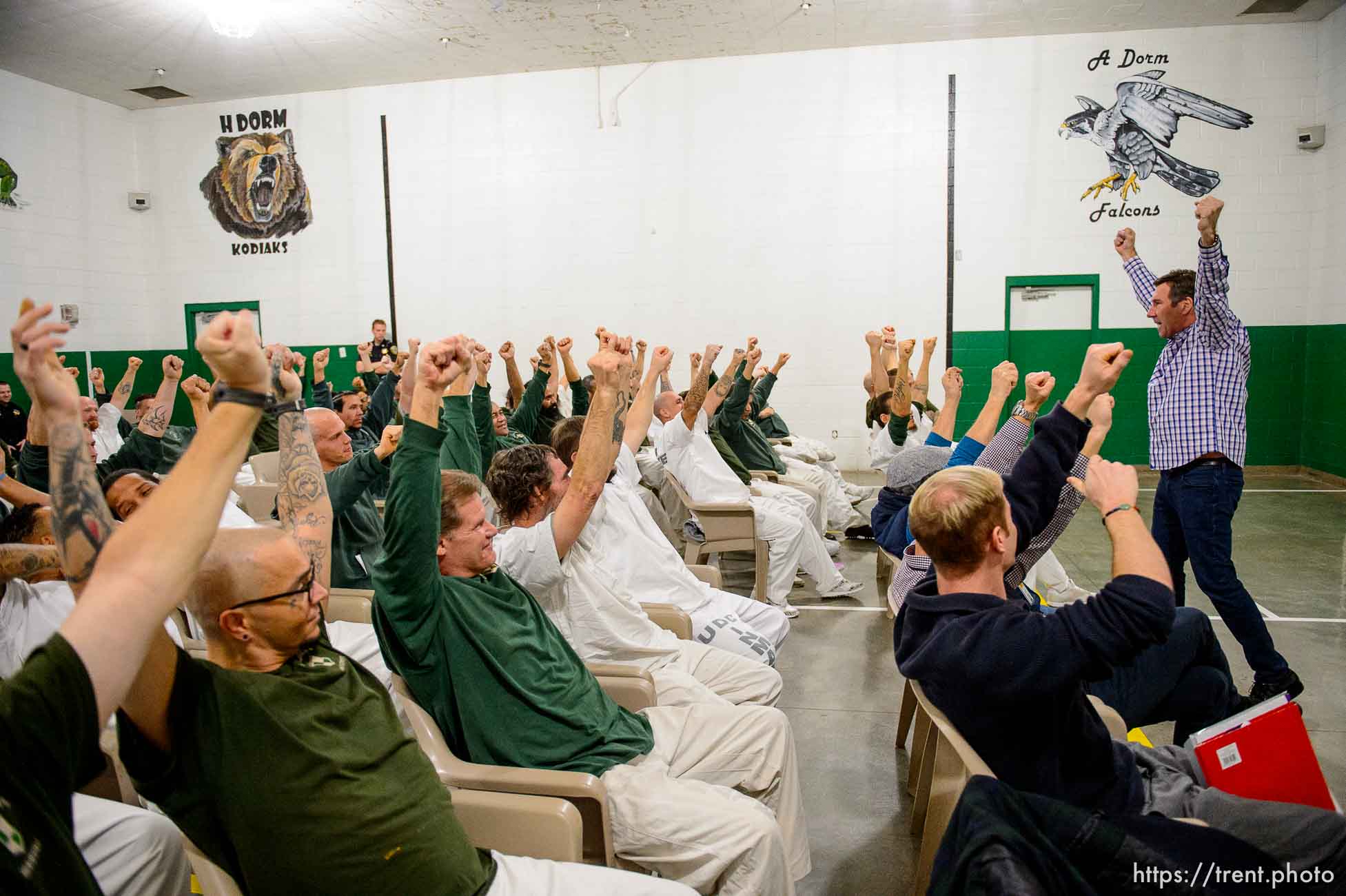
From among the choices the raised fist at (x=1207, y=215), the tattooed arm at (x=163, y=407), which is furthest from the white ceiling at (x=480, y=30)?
the raised fist at (x=1207, y=215)

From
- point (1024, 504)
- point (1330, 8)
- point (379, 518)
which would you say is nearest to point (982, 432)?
point (1024, 504)

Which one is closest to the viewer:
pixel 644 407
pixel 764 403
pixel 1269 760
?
pixel 1269 760

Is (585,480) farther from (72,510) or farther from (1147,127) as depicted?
(1147,127)

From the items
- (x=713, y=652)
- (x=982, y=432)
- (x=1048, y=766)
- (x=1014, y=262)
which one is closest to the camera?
(x=1048, y=766)

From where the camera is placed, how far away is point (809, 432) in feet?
32.0

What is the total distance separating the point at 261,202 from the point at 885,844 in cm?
1091

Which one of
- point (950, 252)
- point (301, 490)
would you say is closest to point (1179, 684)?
point (301, 490)

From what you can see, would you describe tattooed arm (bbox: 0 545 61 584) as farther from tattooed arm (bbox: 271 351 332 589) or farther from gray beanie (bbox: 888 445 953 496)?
gray beanie (bbox: 888 445 953 496)

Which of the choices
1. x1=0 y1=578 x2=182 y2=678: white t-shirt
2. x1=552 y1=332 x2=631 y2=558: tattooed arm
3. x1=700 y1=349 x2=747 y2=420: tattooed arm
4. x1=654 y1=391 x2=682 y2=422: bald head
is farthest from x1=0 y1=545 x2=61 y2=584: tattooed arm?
x1=654 y1=391 x2=682 y2=422: bald head

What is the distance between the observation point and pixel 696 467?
15.9 ft

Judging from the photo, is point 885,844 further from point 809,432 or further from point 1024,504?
point 809,432

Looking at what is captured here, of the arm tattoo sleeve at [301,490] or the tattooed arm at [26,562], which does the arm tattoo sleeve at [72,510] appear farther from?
the tattooed arm at [26,562]

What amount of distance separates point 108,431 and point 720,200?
6.39 metres

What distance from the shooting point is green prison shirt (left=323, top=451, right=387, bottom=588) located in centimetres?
296
